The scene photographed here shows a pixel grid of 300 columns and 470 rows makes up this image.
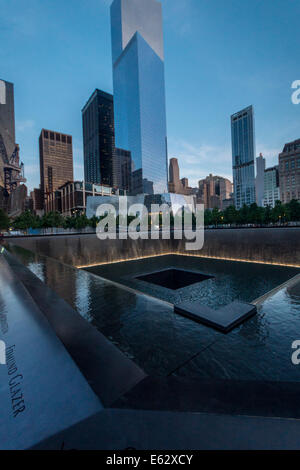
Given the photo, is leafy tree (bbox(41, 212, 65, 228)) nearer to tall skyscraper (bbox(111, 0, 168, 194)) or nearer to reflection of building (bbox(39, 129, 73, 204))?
tall skyscraper (bbox(111, 0, 168, 194))

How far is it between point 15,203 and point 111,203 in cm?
4080

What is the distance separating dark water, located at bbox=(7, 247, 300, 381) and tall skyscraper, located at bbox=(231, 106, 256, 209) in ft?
533

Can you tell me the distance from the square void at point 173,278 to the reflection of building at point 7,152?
57313 millimetres

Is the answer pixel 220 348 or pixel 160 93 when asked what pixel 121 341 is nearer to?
pixel 220 348

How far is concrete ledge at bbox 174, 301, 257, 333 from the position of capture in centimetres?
466

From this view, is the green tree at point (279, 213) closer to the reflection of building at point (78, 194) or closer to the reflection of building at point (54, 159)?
the reflection of building at point (78, 194)

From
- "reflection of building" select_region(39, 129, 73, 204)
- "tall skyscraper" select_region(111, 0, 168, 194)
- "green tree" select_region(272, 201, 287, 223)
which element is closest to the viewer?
"green tree" select_region(272, 201, 287, 223)

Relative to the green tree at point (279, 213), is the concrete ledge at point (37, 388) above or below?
below

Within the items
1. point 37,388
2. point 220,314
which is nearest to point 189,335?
point 220,314

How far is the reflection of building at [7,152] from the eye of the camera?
55.6 meters

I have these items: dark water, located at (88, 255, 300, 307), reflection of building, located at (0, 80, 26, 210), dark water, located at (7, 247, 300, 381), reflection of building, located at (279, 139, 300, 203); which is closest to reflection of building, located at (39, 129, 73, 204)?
reflection of building, located at (0, 80, 26, 210)

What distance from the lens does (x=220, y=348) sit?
385cm

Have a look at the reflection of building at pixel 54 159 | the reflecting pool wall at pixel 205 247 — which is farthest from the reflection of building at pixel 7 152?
the reflection of building at pixel 54 159

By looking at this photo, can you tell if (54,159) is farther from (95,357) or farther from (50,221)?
(95,357)
